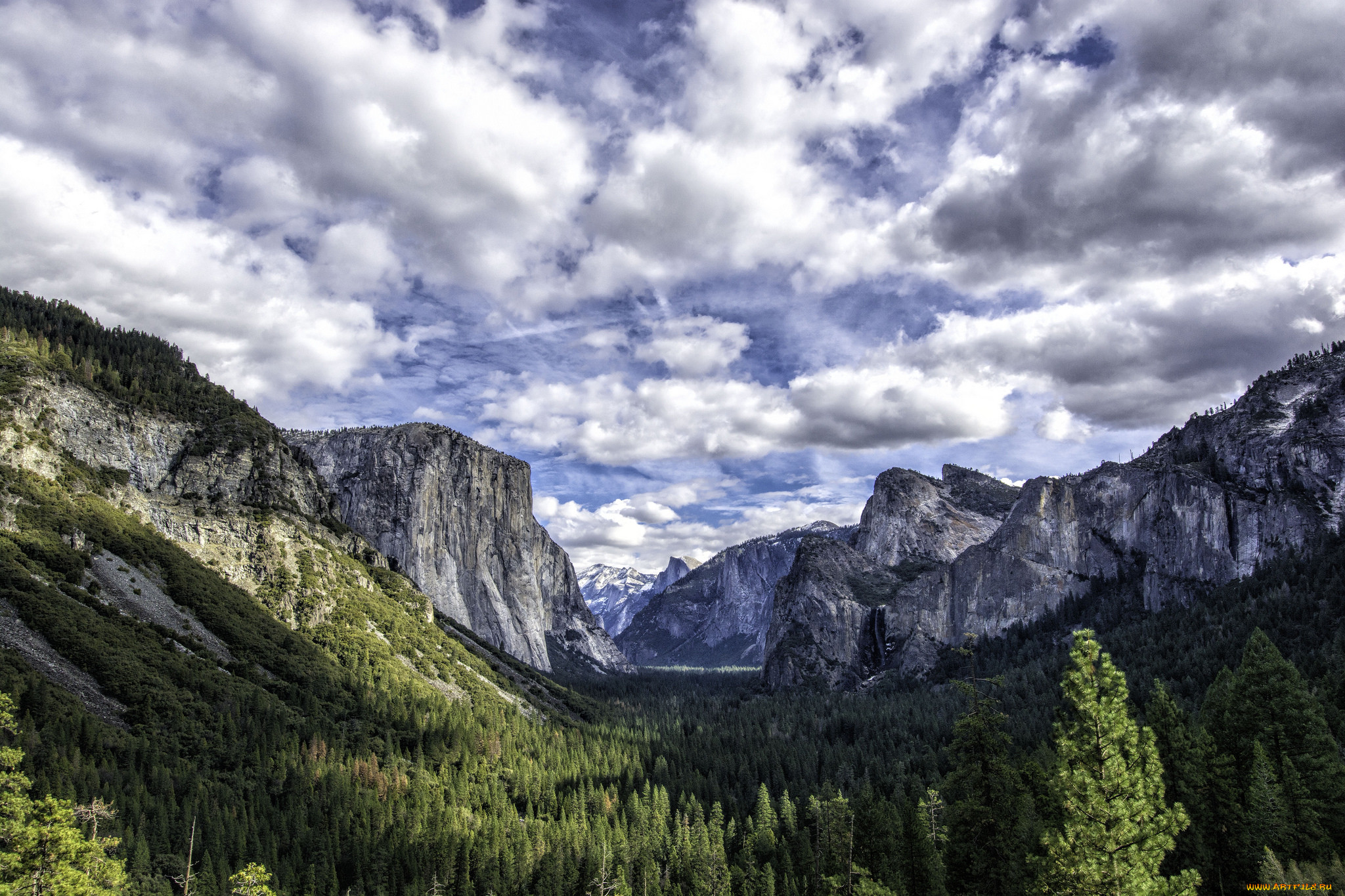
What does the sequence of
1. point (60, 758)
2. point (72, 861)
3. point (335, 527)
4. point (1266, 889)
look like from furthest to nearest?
point (335, 527) < point (60, 758) < point (1266, 889) < point (72, 861)

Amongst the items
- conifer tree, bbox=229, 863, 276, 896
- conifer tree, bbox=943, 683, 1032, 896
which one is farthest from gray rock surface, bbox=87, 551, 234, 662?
conifer tree, bbox=943, 683, 1032, 896

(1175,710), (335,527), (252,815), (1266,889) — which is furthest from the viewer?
(335,527)

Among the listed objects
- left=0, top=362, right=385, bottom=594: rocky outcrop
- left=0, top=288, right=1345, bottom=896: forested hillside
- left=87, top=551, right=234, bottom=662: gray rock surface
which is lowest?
left=0, top=288, right=1345, bottom=896: forested hillside

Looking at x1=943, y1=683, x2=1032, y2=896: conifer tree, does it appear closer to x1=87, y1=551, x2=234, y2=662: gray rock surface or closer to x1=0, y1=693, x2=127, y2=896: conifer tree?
x1=0, y1=693, x2=127, y2=896: conifer tree

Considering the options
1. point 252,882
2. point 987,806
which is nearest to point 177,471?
point 252,882

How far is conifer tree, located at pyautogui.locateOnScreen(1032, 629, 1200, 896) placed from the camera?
24266 mm

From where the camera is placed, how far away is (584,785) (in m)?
115

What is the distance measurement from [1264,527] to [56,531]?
885 feet

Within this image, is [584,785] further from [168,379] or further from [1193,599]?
[1193,599]

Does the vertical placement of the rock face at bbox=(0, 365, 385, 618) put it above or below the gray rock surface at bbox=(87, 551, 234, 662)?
above

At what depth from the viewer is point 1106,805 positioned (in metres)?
24.9

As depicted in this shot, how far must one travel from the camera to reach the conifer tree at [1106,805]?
2427 cm

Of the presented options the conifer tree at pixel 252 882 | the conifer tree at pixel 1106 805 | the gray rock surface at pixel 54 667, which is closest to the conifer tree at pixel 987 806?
the conifer tree at pixel 1106 805

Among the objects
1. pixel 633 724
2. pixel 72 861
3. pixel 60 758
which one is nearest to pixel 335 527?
pixel 633 724
